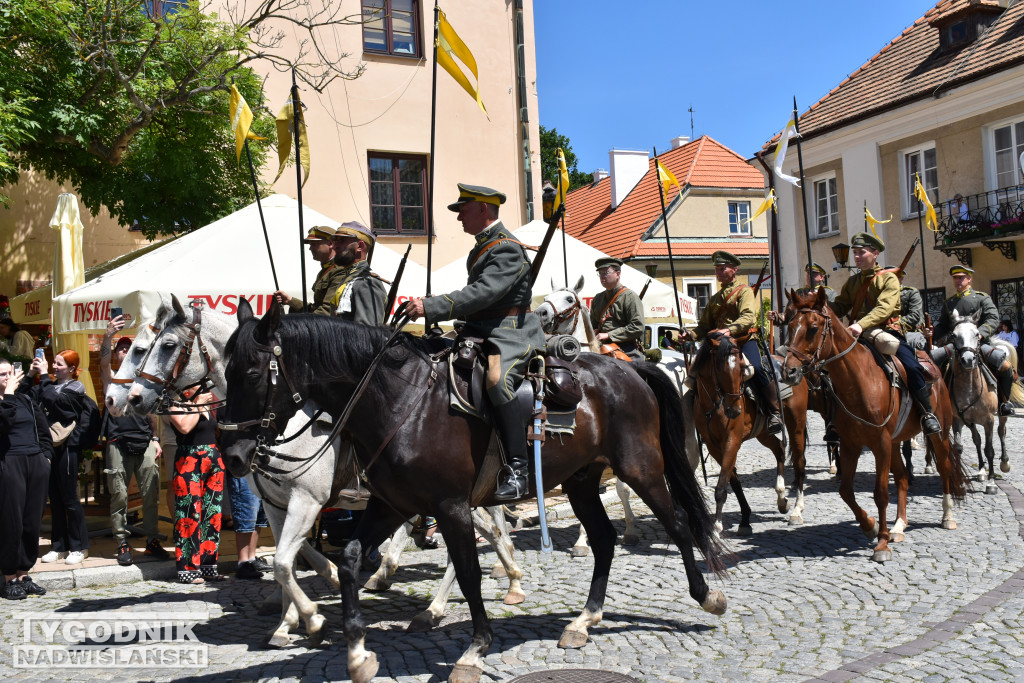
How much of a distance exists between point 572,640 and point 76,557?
4.95m

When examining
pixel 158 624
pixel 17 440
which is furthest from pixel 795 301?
pixel 17 440

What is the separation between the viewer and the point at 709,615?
232 inches

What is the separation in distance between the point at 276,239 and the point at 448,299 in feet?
16.4

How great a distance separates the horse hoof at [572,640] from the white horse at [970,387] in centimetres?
730

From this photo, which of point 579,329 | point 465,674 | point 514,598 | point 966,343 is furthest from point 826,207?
point 465,674

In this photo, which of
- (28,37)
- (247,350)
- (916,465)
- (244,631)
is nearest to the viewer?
(247,350)

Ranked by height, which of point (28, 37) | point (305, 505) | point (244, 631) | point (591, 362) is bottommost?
point (244, 631)

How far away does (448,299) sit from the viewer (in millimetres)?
4609

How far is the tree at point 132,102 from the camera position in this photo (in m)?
11.3

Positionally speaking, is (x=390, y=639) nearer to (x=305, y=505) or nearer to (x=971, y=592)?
(x=305, y=505)

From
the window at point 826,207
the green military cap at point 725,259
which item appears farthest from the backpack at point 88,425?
the window at point 826,207

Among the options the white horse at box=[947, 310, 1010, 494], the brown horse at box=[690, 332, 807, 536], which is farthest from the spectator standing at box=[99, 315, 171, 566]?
the white horse at box=[947, 310, 1010, 494]

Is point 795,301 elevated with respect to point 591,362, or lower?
elevated

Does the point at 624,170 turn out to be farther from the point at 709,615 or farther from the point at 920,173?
the point at 709,615
